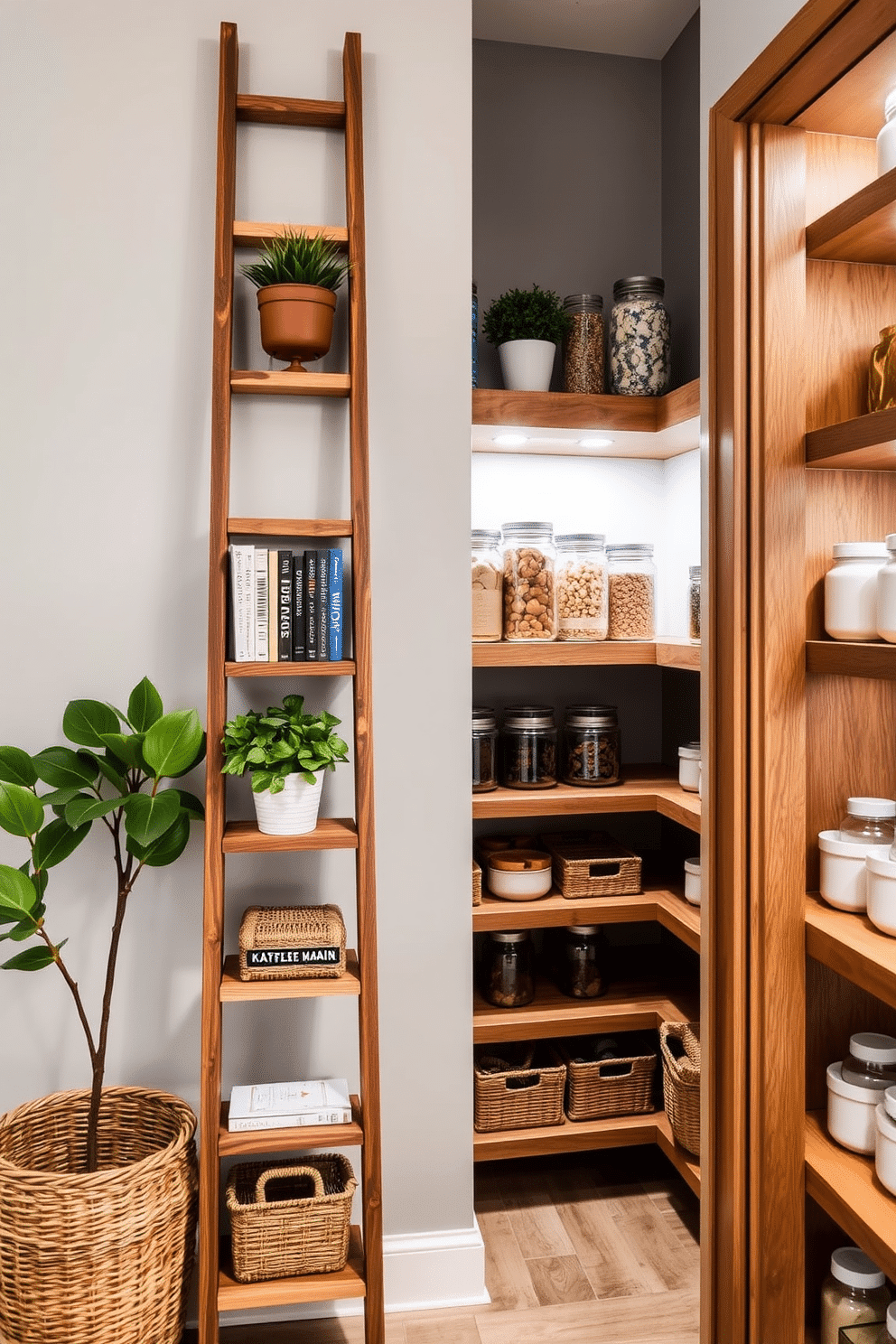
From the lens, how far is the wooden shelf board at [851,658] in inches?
49.1

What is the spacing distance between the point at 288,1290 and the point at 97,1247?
0.33 metres

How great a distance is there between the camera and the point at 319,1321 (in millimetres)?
1955

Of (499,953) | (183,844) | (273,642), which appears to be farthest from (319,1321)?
(273,642)

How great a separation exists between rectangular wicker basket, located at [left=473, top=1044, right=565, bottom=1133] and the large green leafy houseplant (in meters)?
0.92

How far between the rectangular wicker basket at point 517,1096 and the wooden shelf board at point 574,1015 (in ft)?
0.26

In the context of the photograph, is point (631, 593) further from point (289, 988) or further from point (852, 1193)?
point (852, 1193)

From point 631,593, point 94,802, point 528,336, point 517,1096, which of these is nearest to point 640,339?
point 528,336

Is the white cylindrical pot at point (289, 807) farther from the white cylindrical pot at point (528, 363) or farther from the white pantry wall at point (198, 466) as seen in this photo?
the white cylindrical pot at point (528, 363)

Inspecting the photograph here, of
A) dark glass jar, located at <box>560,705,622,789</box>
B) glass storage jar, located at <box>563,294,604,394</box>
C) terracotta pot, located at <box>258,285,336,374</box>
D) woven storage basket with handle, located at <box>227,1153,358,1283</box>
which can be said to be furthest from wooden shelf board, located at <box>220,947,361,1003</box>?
glass storage jar, located at <box>563,294,604,394</box>

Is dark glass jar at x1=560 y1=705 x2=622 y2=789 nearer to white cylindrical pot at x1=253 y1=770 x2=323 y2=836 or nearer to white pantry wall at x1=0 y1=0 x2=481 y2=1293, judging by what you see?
white pantry wall at x1=0 y1=0 x2=481 y2=1293

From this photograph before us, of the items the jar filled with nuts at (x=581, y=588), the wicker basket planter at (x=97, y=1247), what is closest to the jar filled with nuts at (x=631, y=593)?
the jar filled with nuts at (x=581, y=588)

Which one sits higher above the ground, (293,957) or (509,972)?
(293,957)

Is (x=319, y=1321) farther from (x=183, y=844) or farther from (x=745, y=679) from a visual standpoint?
(x=745, y=679)

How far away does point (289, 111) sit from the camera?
1858mm
